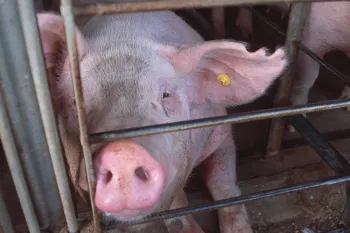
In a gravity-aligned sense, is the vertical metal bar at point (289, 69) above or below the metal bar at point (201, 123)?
below

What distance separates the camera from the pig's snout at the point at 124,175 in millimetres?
1098

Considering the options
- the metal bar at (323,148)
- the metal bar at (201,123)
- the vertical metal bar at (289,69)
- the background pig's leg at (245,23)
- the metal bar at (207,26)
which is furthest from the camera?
the background pig's leg at (245,23)

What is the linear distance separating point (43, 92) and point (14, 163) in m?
0.30

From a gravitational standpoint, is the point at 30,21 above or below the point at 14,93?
above

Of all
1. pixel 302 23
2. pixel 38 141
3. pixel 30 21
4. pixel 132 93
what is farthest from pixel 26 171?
pixel 302 23

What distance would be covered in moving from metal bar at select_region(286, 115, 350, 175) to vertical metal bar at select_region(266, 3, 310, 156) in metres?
0.18

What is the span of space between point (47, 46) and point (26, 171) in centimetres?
43

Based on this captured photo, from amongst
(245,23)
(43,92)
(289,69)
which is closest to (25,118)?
(43,92)

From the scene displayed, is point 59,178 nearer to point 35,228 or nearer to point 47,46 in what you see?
point 35,228

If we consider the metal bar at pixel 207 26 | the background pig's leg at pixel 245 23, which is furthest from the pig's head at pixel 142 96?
the background pig's leg at pixel 245 23

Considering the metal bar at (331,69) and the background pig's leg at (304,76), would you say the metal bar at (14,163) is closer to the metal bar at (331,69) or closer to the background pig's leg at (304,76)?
the metal bar at (331,69)

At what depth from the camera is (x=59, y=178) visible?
113cm

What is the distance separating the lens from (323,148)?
1.85 metres

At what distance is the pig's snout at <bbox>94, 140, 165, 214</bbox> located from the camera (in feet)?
3.60
